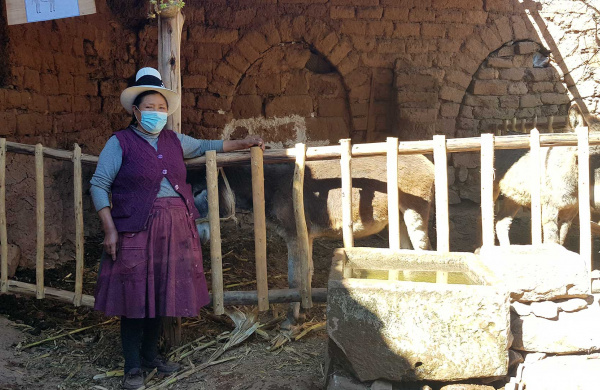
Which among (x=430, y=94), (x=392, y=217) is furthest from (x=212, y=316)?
(x=430, y=94)

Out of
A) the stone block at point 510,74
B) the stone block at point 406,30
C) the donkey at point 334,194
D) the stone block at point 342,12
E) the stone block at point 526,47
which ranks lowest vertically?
the donkey at point 334,194

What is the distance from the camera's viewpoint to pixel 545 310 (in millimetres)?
3658

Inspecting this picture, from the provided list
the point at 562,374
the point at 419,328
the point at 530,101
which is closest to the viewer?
the point at 419,328

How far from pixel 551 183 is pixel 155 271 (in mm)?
4166

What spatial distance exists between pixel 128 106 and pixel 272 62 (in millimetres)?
3893

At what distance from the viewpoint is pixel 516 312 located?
3686 mm

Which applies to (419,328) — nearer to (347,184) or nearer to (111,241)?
(347,184)

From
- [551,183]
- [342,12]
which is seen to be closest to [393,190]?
[551,183]

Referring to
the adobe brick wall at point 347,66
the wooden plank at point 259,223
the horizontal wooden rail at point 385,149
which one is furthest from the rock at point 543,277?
the adobe brick wall at point 347,66

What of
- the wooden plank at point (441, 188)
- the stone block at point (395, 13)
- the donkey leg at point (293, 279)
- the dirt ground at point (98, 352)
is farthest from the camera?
the stone block at point (395, 13)

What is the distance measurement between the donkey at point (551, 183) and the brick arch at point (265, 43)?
266 cm

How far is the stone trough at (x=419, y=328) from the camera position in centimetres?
334

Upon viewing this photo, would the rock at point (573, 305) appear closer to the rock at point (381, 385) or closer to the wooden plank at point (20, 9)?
the rock at point (381, 385)

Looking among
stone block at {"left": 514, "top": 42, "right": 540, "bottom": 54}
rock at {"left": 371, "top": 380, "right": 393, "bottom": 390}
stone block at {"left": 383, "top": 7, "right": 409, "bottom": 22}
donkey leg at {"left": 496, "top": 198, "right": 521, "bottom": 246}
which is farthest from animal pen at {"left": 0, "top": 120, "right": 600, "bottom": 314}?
stone block at {"left": 514, "top": 42, "right": 540, "bottom": 54}
